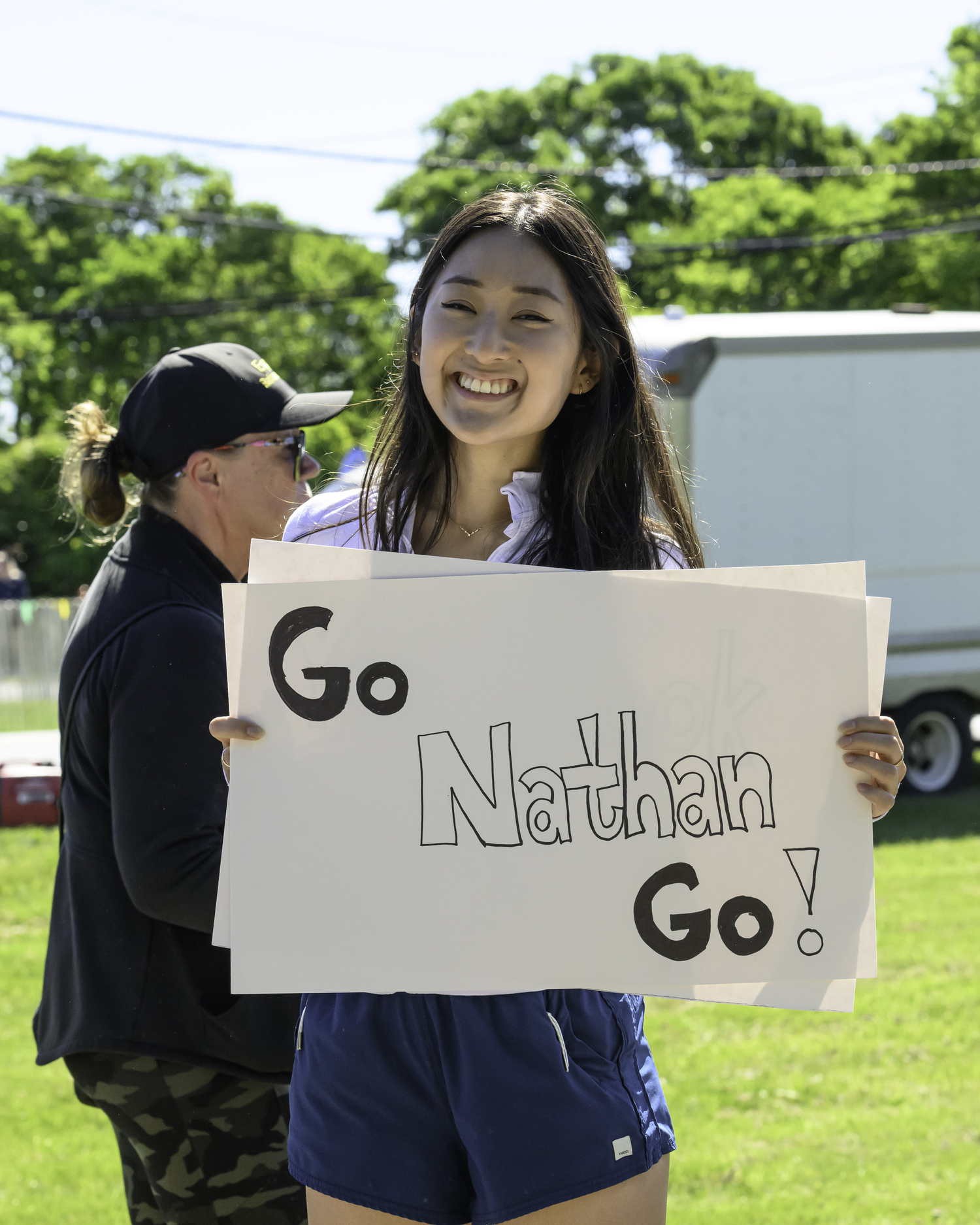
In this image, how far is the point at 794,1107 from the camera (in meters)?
4.07

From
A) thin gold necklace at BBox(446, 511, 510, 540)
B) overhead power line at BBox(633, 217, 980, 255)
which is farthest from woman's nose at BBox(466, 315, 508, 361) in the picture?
overhead power line at BBox(633, 217, 980, 255)

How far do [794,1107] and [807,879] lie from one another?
276cm

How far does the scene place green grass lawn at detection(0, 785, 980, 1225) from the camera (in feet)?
11.3

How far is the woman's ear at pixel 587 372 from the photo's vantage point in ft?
6.00

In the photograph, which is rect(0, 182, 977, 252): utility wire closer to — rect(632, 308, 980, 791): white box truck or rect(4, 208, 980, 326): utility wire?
rect(4, 208, 980, 326): utility wire

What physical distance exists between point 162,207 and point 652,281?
1464cm

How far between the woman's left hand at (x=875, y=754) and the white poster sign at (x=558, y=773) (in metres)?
0.02

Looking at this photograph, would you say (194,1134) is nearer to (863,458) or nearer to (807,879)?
(807,879)

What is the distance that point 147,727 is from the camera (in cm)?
207

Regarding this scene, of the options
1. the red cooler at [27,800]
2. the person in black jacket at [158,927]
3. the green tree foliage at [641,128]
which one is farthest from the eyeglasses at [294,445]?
the green tree foliage at [641,128]

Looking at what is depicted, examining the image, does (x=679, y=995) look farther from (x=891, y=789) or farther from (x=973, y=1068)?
(x=973, y=1068)

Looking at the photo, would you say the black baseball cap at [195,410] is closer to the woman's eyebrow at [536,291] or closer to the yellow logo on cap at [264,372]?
the yellow logo on cap at [264,372]

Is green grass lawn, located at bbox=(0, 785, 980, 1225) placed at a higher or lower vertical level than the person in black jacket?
lower

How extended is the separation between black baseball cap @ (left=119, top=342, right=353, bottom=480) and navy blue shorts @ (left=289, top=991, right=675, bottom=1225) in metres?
1.21
